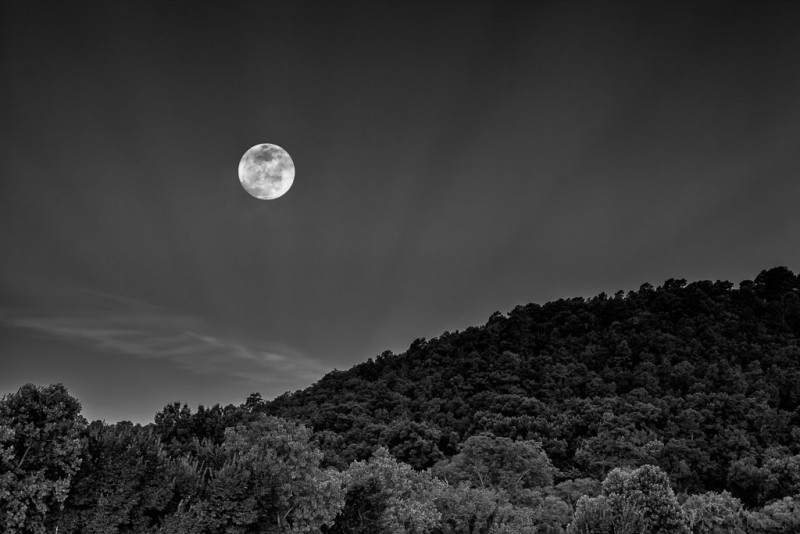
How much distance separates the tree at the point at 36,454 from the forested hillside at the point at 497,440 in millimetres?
66

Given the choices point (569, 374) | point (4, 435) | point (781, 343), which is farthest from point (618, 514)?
point (781, 343)

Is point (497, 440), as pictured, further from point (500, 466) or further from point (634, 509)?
point (634, 509)

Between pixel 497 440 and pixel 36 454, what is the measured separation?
44697mm

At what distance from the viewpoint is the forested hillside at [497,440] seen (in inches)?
755

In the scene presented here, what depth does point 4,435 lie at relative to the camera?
15656 millimetres

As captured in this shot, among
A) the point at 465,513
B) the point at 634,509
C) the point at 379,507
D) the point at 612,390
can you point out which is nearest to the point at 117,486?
the point at 379,507

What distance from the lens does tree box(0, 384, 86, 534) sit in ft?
51.5

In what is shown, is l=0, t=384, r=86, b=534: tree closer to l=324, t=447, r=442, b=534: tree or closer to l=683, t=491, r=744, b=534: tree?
l=324, t=447, r=442, b=534: tree

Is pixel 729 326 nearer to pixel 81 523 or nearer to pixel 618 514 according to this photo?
pixel 618 514

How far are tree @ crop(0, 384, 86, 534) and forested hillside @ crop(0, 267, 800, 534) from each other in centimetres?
7

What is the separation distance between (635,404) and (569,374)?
69.5 feet

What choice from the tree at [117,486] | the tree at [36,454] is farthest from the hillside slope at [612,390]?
the tree at [36,454]

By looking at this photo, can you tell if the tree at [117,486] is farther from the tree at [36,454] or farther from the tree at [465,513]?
the tree at [465,513]

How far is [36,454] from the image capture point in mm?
16969
